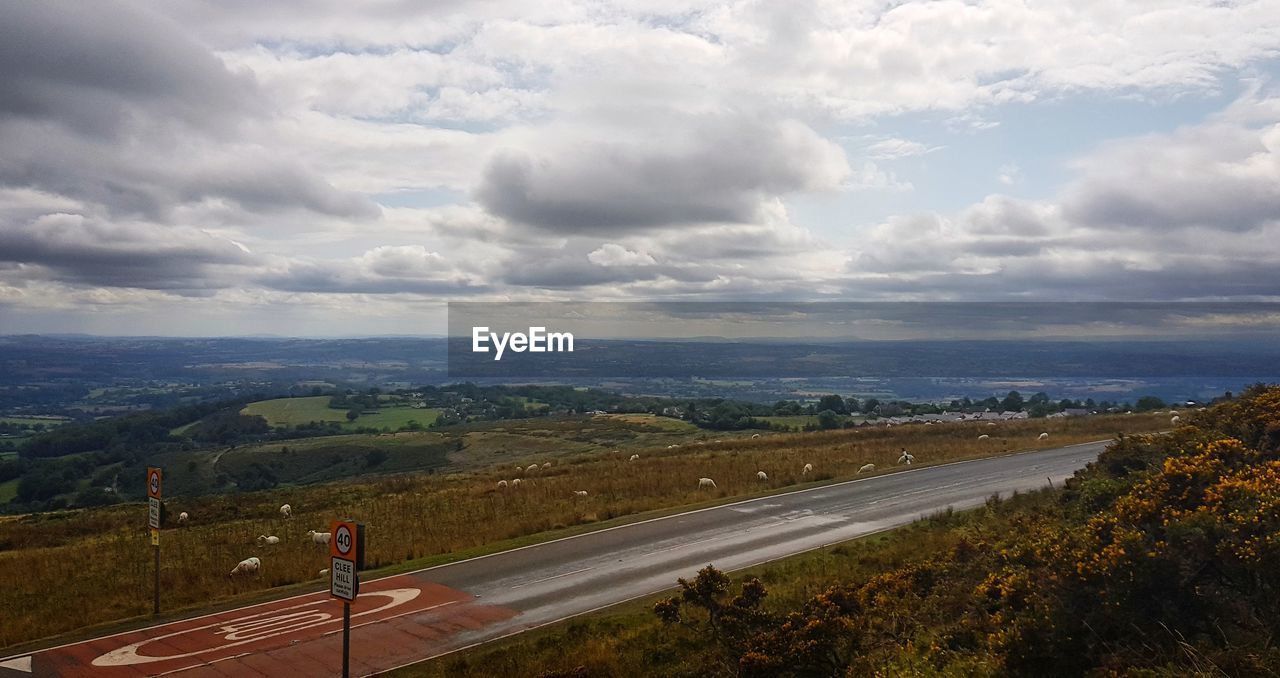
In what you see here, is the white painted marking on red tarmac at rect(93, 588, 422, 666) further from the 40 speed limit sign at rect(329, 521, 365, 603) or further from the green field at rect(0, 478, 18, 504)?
the green field at rect(0, 478, 18, 504)

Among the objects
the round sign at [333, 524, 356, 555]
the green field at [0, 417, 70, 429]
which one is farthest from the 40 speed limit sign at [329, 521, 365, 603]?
the green field at [0, 417, 70, 429]

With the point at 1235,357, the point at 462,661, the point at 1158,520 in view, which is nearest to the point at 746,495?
the point at 462,661

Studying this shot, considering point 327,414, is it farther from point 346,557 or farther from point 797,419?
point 346,557

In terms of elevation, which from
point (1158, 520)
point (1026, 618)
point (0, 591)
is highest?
point (1158, 520)

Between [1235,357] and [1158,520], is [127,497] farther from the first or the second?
[1235,357]

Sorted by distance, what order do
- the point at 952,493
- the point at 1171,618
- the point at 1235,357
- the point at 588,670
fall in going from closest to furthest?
the point at 1171,618 → the point at 588,670 → the point at 952,493 → the point at 1235,357

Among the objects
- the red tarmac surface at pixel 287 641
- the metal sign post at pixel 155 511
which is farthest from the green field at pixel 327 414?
the red tarmac surface at pixel 287 641

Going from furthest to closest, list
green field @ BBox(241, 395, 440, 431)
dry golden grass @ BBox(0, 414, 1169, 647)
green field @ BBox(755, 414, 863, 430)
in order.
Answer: green field @ BBox(241, 395, 440, 431), green field @ BBox(755, 414, 863, 430), dry golden grass @ BBox(0, 414, 1169, 647)
